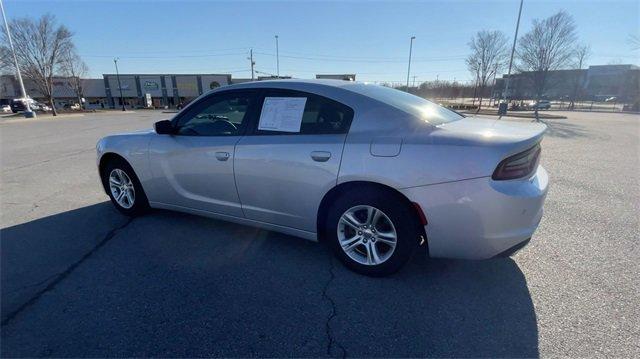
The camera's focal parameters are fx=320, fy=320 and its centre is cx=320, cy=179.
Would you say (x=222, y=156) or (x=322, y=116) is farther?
(x=222, y=156)

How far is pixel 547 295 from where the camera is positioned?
8.07 feet

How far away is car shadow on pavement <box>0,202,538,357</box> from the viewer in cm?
203

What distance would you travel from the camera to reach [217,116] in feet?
11.2

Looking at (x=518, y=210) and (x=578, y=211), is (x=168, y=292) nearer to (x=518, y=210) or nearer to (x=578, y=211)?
(x=518, y=210)

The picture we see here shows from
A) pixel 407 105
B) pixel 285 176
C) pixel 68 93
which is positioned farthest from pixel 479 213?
pixel 68 93

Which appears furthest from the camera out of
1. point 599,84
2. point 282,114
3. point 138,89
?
point 599,84

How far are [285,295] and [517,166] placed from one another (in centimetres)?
197

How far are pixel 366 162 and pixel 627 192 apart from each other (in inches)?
200

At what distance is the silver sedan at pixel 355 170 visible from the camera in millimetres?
2268

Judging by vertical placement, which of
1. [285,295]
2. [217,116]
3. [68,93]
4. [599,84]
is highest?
[599,84]

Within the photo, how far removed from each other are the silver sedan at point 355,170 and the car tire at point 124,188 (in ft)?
1.54

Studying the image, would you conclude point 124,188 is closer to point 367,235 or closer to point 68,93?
point 367,235

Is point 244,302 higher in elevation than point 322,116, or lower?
lower

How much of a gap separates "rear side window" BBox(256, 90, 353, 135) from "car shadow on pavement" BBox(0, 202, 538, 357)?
122cm
